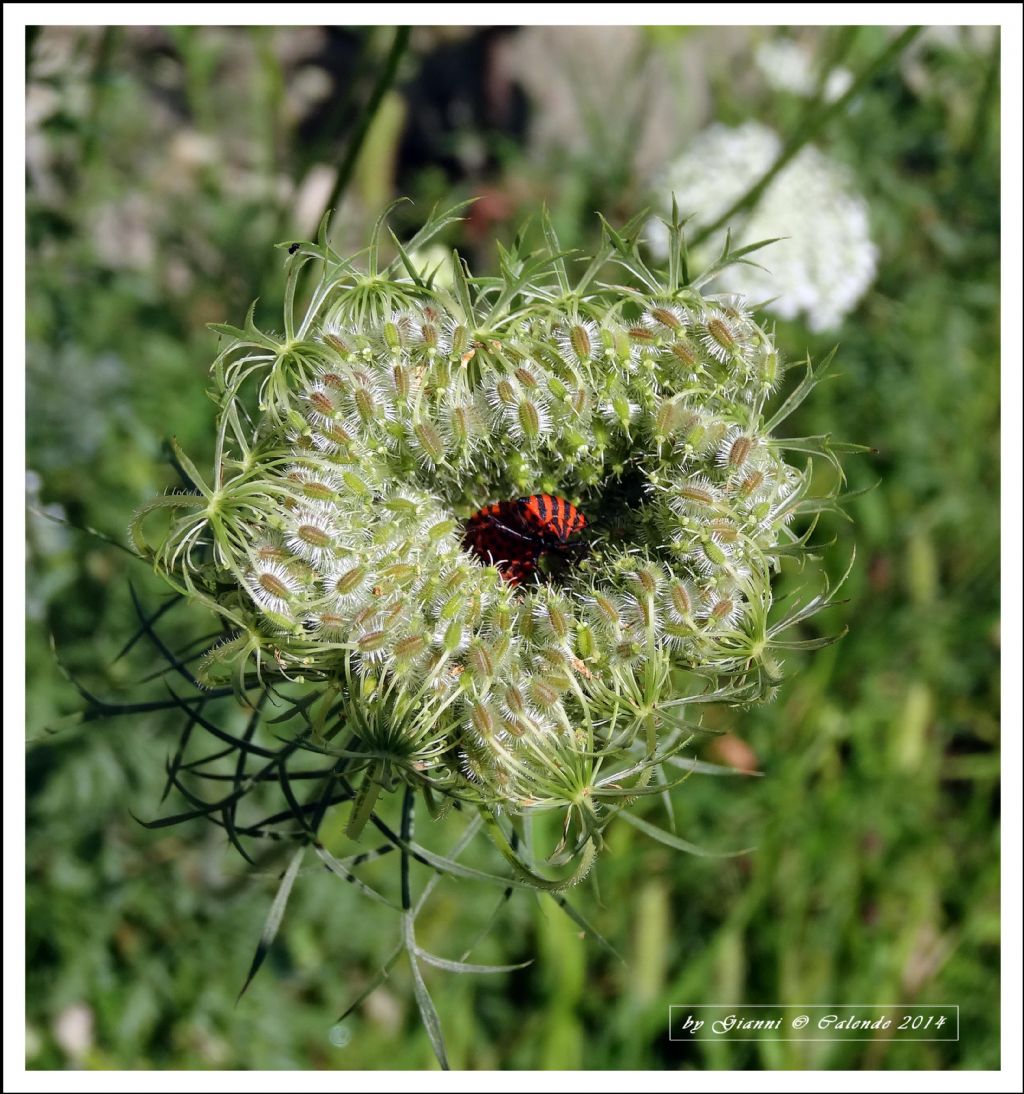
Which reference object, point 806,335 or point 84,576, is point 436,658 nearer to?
point 84,576

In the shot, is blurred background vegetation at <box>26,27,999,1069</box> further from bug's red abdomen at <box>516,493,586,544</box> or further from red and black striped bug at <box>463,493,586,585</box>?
bug's red abdomen at <box>516,493,586,544</box>

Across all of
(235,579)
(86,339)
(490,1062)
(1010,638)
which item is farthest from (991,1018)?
(86,339)

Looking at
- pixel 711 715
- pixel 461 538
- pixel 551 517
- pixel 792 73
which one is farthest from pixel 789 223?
pixel 461 538

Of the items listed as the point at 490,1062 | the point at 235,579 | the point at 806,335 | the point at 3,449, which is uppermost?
the point at 806,335

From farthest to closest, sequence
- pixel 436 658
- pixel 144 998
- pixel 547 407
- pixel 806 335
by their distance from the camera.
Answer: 1. pixel 806 335
2. pixel 144 998
3. pixel 547 407
4. pixel 436 658

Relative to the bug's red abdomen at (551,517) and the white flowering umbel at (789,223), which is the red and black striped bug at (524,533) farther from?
the white flowering umbel at (789,223)

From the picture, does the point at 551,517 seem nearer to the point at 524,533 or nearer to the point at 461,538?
the point at 524,533
